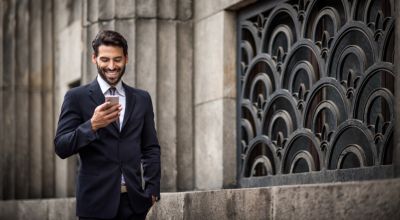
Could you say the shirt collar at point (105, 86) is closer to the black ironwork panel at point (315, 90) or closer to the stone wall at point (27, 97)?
the black ironwork panel at point (315, 90)

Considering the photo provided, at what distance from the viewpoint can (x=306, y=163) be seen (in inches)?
336

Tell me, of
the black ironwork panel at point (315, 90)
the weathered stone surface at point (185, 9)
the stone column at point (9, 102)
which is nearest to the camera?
the black ironwork panel at point (315, 90)

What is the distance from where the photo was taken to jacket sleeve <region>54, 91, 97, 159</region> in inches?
224

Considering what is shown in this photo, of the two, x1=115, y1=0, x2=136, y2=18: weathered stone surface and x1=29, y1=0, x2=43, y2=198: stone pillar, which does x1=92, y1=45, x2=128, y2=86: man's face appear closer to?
x1=115, y1=0, x2=136, y2=18: weathered stone surface

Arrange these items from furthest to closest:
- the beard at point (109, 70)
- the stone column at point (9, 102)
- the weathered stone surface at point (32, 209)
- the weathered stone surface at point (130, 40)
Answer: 1. the stone column at point (9, 102)
2. the weathered stone surface at point (32, 209)
3. the weathered stone surface at point (130, 40)
4. the beard at point (109, 70)

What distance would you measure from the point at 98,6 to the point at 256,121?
7.65 ft

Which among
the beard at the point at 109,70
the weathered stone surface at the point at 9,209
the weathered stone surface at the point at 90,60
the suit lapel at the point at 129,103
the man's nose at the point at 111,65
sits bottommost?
the weathered stone surface at the point at 9,209

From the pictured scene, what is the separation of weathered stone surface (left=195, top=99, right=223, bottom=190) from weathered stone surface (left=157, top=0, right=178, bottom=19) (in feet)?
3.43

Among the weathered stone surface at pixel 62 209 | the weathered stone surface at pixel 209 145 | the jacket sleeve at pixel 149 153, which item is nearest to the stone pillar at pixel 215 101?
the weathered stone surface at pixel 209 145

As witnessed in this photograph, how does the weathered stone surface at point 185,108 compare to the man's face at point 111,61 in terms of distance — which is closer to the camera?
the man's face at point 111,61

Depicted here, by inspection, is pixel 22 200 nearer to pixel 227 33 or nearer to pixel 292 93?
pixel 227 33

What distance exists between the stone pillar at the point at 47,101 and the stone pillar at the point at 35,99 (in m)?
0.07

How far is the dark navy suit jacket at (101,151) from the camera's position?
227 inches

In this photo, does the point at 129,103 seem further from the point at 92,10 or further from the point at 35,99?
the point at 35,99
